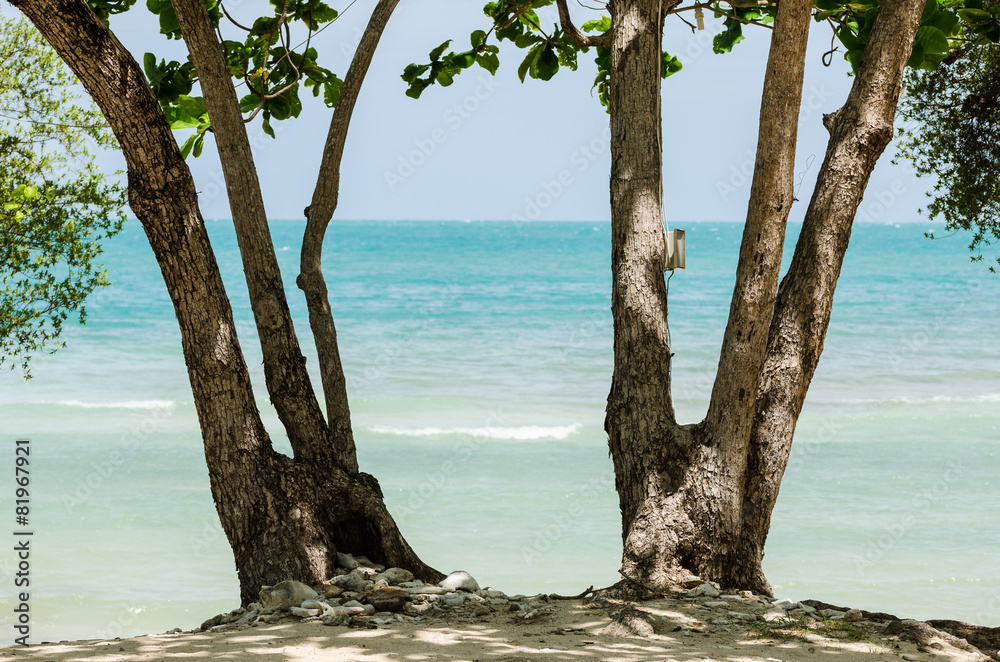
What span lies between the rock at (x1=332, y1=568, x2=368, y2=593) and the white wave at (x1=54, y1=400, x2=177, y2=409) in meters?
10.4

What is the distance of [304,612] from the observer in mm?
3561

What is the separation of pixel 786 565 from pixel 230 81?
5311mm

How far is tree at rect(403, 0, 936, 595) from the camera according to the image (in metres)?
3.69

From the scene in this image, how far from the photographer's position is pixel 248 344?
18609 mm

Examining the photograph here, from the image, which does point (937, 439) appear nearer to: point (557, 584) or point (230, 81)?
point (557, 584)

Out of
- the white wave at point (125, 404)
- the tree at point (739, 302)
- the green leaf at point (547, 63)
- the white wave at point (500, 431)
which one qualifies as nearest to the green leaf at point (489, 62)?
the green leaf at point (547, 63)

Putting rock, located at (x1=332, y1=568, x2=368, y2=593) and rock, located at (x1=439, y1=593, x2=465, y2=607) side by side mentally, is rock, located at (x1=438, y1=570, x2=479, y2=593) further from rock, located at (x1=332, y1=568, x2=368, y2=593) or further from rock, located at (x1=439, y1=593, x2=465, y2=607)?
rock, located at (x1=332, y1=568, x2=368, y2=593)

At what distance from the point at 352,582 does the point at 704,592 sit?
1.52 metres

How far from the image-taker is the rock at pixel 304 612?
140 inches

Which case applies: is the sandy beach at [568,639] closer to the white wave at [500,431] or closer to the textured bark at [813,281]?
the textured bark at [813,281]

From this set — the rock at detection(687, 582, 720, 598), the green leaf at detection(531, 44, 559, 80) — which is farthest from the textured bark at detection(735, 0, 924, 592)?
the green leaf at detection(531, 44, 559, 80)

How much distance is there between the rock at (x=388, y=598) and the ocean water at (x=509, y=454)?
2542 mm

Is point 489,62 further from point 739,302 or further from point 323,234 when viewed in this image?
point 739,302

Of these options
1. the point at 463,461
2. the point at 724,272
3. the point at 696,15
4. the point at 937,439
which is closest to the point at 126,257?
the point at 724,272
